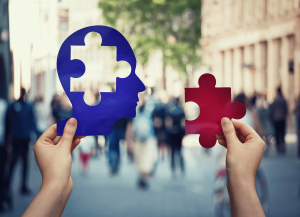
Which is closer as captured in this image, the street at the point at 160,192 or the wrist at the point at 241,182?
the wrist at the point at 241,182

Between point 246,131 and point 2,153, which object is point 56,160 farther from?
point 2,153

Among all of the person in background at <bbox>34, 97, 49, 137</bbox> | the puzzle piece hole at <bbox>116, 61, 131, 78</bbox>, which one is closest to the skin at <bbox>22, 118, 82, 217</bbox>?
the person in background at <bbox>34, 97, 49, 137</bbox>

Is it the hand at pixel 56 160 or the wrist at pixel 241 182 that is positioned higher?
the hand at pixel 56 160

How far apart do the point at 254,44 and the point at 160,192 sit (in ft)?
53.1

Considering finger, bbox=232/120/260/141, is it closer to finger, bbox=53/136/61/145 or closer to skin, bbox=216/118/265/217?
skin, bbox=216/118/265/217

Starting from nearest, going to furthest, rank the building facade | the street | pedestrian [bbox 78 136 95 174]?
1. the street
2. pedestrian [bbox 78 136 95 174]
3. the building facade

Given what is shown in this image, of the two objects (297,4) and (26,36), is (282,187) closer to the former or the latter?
(26,36)

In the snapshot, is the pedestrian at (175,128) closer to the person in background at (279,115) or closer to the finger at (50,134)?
the person in background at (279,115)

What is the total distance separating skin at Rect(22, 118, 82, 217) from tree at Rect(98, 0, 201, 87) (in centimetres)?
1711

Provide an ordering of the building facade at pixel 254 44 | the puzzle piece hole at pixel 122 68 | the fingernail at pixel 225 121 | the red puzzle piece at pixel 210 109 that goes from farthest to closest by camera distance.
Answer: the puzzle piece hole at pixel 122 68
the building facade at pixel 254 44
the red puzzle piece at pixel 210 109
the fingernail at pixel 225 121

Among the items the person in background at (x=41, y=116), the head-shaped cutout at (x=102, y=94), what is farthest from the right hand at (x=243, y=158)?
the person in background at (x=41, y=116)

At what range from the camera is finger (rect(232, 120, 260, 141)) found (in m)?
1.55

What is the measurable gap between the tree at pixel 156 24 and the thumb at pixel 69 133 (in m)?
17.0

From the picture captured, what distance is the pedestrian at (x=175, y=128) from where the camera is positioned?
8445 millimetres
